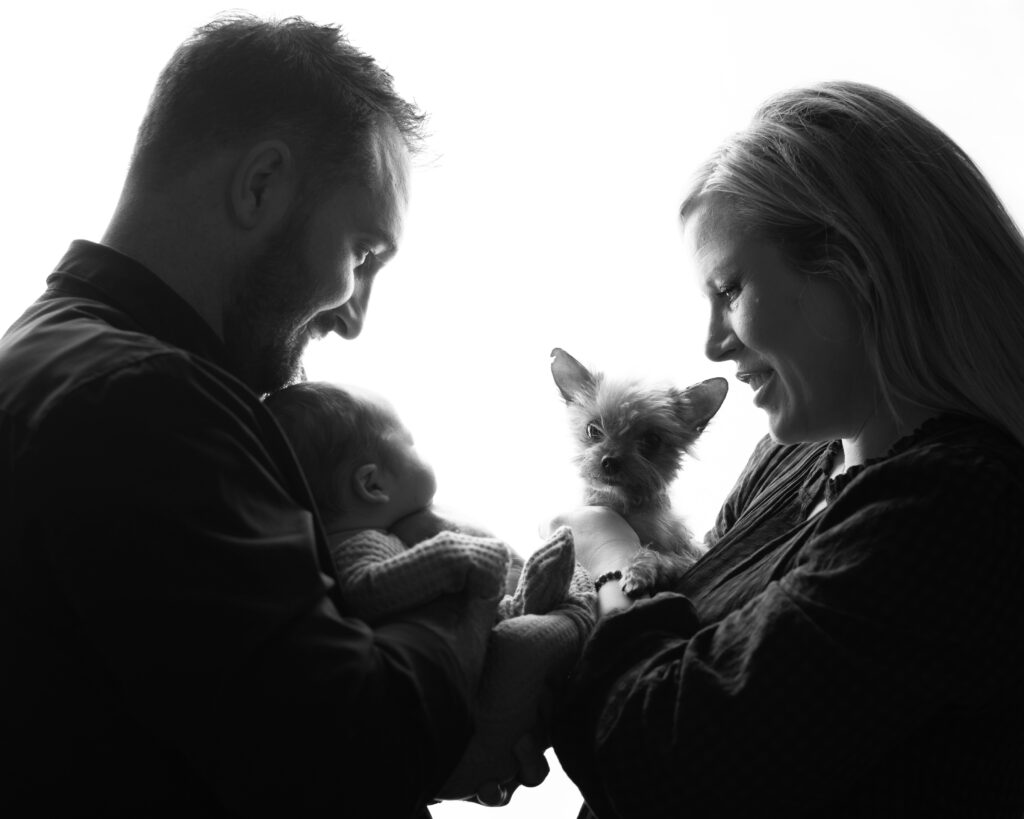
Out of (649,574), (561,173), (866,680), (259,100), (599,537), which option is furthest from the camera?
(561,173)

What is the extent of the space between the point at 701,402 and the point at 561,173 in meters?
0.69

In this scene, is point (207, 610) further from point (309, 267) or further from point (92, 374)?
point (309, 267)

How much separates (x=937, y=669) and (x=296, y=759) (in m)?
0.69

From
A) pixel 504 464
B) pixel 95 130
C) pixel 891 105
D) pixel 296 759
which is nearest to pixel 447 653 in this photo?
pixel 296 759

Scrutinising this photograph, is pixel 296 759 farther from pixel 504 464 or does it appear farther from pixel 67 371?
pixel 504 464

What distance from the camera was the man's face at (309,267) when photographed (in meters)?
1.25

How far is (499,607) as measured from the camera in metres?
1.38

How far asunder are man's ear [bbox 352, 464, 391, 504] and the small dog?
22.0 inches

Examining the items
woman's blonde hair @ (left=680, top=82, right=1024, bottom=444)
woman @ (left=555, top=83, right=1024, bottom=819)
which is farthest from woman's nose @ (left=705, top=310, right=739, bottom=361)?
woman's blonde hair @ (left=680, top=82, right=1024, bottom=444)

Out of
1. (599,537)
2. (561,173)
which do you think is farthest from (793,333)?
(561,173)

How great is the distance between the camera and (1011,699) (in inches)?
42.6

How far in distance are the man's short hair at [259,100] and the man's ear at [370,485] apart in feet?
1.40

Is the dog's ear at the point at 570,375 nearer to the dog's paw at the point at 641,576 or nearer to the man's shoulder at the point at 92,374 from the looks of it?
the dog's paw at the point at 641,576

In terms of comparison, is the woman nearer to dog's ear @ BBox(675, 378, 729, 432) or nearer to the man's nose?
dog's ear @ BBox(675, 378, 729, 432)
